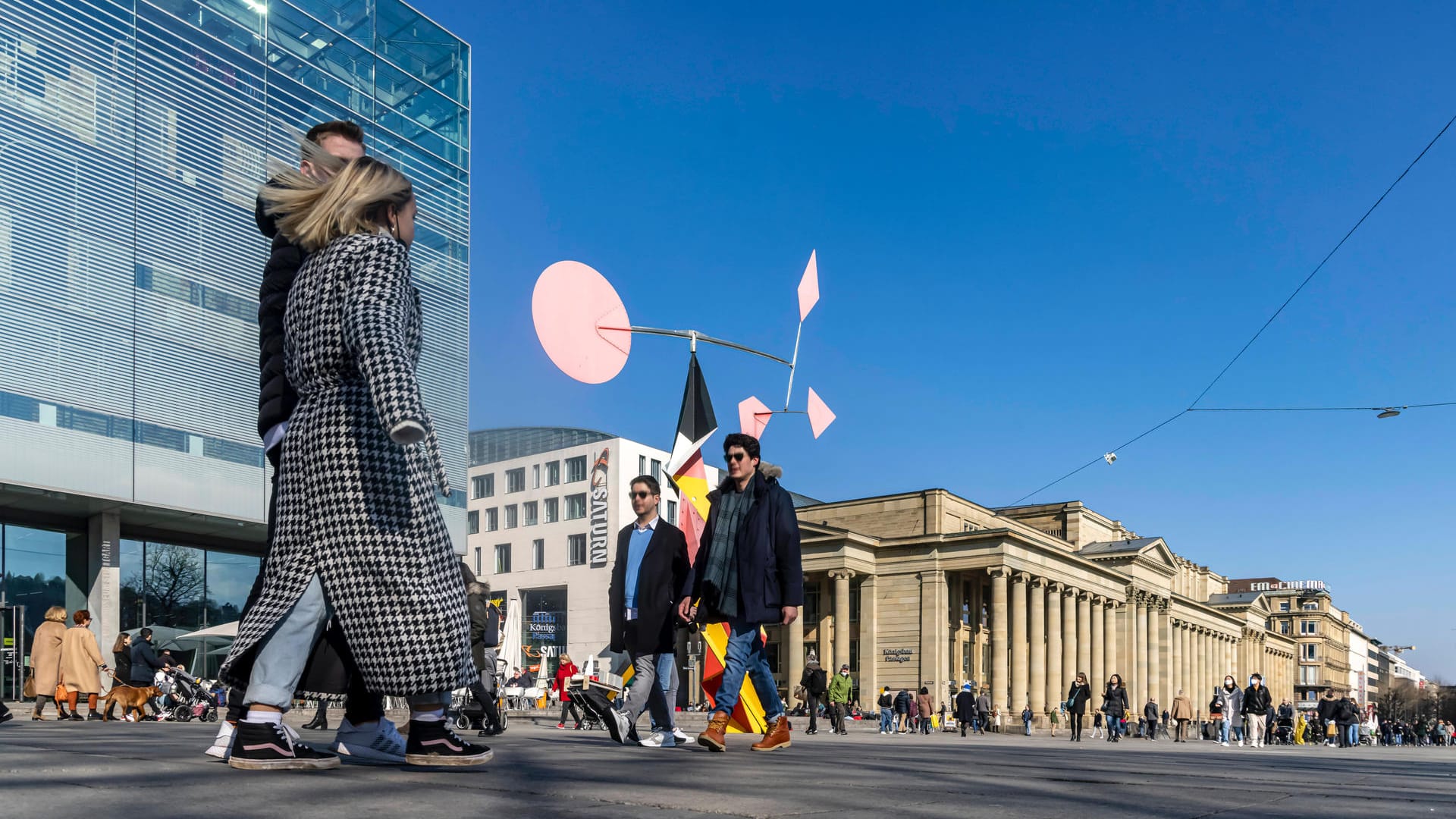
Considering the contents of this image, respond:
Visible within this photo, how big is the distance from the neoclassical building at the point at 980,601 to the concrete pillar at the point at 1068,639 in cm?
11

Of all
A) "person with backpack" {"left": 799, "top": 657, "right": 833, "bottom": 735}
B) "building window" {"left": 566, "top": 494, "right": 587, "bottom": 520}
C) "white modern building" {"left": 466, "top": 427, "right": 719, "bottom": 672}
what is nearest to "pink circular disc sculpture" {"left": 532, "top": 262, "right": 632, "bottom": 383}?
"person with backpack" {"left": 799, "top": 657, "right": 833, "bottom": 735}

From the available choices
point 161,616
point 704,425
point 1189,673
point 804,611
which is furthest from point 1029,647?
point 704,425

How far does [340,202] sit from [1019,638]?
64.7m

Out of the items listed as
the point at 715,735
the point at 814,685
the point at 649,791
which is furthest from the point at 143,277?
the point at 649,791

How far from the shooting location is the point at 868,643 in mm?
65125

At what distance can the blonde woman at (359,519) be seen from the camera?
4.03 meters

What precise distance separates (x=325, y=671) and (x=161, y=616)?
1378 inches

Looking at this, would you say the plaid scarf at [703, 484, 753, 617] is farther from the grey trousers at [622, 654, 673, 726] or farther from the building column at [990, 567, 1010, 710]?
the building column at [990, 567, 1010, 710]

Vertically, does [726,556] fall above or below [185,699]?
above

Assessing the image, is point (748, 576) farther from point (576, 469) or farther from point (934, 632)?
point (576, 469)

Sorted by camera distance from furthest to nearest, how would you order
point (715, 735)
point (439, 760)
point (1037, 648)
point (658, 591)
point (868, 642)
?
1. point (1037, 648)
2. point (868, 642)
3. point (658, 591)
4. point (715, 735)
5. point (439, 760)

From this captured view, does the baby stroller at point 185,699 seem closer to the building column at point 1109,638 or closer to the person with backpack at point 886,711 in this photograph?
the person with backpack at point 886,711

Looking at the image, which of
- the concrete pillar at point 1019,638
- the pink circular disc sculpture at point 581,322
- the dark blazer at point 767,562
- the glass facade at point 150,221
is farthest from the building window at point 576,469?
the dark blazer at point 767,562

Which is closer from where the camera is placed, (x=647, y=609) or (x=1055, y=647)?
(x=647, y=609)
